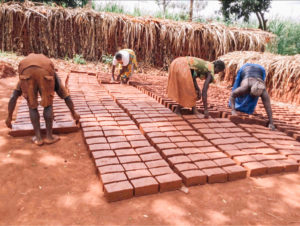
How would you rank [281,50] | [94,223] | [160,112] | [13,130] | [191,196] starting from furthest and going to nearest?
1. [281,50]
2. [160,112]
3. [13,130]
4. [191,196]
5. [94,223]

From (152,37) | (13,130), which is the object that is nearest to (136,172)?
(13,130)

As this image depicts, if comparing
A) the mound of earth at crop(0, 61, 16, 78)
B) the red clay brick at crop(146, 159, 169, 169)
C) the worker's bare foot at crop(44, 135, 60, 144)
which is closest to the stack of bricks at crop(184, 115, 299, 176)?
the red clay brick at crop(146, 159, 169, 169)

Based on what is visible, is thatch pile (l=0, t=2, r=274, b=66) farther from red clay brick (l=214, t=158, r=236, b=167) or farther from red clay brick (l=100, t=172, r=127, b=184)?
red clay brick (l=100, t=172, r=127, b=184)

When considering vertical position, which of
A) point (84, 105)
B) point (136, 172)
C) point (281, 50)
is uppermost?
point (281, 50)

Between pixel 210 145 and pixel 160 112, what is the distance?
122 centimetres

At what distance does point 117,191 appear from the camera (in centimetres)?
210

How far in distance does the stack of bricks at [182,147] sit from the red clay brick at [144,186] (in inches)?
13.5

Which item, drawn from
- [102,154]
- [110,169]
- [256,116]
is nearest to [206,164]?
[110,169]

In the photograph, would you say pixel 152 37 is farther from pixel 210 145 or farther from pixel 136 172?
pixel 136 172

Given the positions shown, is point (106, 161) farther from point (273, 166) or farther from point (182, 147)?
point (273, 166)

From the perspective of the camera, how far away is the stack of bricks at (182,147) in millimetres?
2518

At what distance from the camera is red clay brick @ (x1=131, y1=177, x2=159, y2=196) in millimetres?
2186

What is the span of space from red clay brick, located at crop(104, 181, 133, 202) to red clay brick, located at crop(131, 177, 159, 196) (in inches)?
2.2

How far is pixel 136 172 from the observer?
240cm
